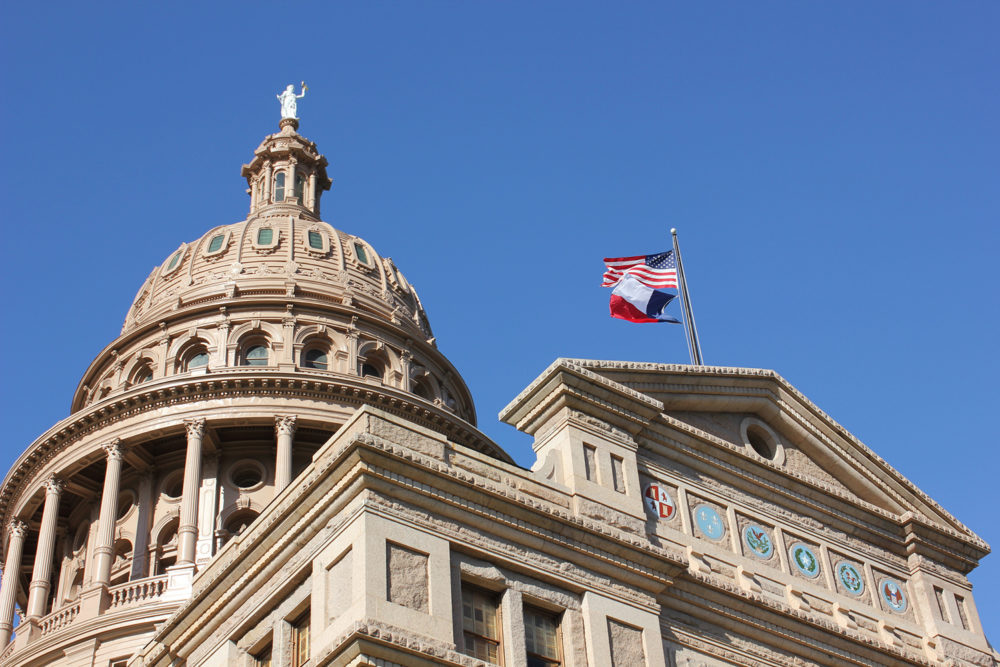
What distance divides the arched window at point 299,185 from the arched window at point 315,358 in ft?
46.2

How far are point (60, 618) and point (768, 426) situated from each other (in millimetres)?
27600

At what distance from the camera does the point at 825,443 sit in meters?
30.1

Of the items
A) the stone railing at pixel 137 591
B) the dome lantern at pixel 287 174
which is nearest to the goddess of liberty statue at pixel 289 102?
the dome lantern at pixel 287 174

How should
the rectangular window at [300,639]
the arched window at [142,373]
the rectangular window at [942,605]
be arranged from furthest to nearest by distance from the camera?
the arched window at [142,373], the rectangular window at [942,605], the rectangular window at [300,639]

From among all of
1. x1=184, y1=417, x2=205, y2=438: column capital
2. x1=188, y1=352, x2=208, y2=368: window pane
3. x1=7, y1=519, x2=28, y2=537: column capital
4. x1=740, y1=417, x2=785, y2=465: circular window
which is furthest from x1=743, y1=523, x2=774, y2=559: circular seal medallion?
x1=7, y1=519, x2=28, y2=537: column capital

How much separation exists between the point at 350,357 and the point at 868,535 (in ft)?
97.8

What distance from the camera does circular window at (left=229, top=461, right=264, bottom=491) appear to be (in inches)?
2071

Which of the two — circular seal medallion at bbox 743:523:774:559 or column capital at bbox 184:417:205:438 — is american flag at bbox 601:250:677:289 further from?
column capital at bbox 184:417:205:438

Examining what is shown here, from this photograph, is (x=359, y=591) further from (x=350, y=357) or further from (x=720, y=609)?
(x=350, y=357)

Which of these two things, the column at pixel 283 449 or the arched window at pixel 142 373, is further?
the arched window at pixel 142 373

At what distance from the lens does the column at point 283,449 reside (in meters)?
49.9

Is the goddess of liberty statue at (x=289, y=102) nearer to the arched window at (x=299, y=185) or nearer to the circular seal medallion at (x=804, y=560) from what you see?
the arched window at (x=299, y=185)

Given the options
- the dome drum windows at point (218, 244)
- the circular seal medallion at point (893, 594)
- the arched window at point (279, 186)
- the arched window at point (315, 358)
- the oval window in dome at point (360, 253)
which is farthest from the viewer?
the arched window at point (279, 186)

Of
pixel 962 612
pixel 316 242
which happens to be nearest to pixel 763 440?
pixel 962 612
